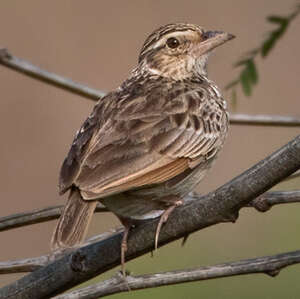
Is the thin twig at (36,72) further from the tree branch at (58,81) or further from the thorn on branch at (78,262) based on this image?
the thorn on branch at (78,262)

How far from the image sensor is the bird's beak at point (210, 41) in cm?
700

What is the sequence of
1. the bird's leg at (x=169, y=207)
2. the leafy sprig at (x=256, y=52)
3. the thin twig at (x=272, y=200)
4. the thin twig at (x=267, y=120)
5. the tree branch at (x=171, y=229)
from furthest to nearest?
the thin twig at (x=267, y=120) < the leafy sprig at (x=256, y=52) < the bird's leg at (x=169, y=207) < the thin twig at (x=272, y=200) < the tree branch at (x=171, y=229)

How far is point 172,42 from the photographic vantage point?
7.33 metres

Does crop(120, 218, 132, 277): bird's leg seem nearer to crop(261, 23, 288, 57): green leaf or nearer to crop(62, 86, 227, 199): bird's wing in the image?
crop(62, 86, 227, 199): bird's wing

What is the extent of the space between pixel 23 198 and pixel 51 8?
291 cm

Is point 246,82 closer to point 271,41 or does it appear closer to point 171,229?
point 271,41

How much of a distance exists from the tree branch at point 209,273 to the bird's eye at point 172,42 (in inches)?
104

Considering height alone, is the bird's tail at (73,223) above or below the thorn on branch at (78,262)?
above

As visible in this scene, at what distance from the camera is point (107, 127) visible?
6.19 m

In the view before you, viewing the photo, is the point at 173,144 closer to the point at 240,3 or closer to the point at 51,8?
the point at 240,3

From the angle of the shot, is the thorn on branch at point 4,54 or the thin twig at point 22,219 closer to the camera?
the thin twig at point 22,219

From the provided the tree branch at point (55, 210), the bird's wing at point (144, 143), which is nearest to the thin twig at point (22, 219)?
the tree branch at point (55, 210)

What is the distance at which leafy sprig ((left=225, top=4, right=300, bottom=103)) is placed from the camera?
17.5 ft

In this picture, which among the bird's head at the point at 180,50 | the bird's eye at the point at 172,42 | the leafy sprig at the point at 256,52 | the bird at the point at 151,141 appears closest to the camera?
the leafy sprig at the point at 256,52
